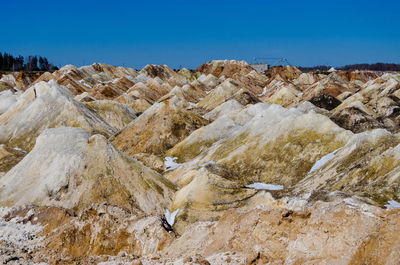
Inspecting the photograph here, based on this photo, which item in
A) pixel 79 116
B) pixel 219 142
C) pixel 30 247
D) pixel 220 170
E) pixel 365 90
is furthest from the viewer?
pixel 365 90

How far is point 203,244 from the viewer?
86.9ft

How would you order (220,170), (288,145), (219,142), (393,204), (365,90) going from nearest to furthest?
(393,204) → (220,170) → (288,145) → (219,142) → (365,90)

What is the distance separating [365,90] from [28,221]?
382 feet

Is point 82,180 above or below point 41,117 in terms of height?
below

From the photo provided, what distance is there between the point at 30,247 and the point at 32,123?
66.5 meters

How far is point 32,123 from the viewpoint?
304 ft

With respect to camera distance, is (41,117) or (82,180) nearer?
(82,180)

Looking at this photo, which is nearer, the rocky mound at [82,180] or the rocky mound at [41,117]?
the rocky mound at [82,180]

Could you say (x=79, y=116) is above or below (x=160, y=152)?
above

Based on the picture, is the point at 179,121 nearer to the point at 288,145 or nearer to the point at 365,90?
the point at 288,145

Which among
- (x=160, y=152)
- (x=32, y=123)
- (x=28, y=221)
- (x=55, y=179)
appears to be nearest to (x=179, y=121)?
(x=160, y=152)

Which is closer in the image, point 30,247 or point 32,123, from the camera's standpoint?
point 30,247

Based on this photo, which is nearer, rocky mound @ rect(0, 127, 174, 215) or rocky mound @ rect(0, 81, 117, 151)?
rocky mound @ rect(0, 127, 174, 215)

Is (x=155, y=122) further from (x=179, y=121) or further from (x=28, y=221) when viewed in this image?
(x=28, y=221)
